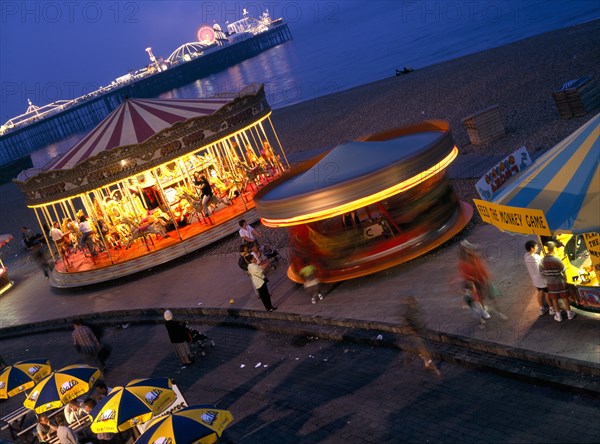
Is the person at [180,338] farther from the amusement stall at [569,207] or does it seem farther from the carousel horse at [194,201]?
the carousel horse at [194,201]

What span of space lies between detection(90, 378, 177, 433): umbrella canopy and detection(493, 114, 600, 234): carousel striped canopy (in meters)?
5.75

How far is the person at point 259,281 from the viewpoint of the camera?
580 inches

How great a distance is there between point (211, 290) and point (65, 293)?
7.78 meters

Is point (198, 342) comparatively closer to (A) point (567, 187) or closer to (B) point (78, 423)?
(B) point (78, 423)

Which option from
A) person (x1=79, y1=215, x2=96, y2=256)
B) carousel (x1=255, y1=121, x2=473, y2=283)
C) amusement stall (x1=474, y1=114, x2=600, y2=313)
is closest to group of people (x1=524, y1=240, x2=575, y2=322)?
amusement stall (x1=474, y1=114, x2=600, y2=313)

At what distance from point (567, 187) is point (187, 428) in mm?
5871

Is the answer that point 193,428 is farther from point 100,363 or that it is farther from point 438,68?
point 438,68

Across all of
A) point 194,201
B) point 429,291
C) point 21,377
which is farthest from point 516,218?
point 194,201

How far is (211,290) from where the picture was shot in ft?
61.1

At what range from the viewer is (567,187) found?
32.6 ft

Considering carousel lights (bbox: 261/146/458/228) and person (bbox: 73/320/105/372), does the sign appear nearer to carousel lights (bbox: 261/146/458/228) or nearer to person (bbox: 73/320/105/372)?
carousel lights (bbox: 261/146/458/228)

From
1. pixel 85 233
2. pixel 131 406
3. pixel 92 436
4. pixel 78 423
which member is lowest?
pixel 92 436

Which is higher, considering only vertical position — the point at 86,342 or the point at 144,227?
the point at 144,227

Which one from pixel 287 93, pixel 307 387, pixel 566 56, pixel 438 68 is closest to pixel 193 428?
pixel 307 387
